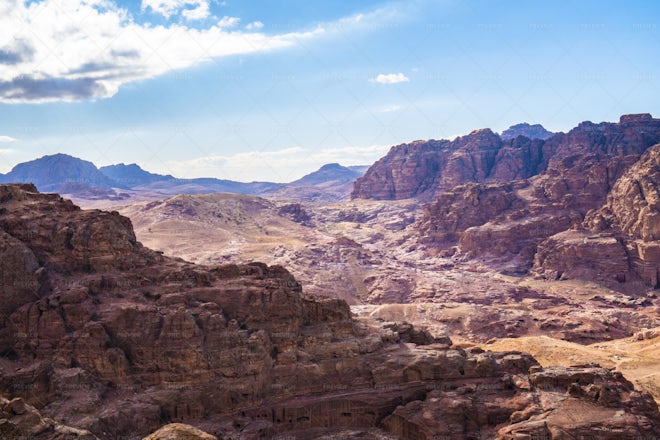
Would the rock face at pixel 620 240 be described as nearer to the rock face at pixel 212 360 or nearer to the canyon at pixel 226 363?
the canyon at pixel 226 363

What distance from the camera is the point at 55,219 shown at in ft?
145

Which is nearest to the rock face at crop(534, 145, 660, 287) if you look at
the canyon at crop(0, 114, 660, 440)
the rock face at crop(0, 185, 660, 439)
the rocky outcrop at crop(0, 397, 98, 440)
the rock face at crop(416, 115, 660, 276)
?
the rock face at crop(416, 115, 660, 276)

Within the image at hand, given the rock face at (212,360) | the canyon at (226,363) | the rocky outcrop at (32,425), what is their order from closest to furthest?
1. the rocky outcrop at (32,425)
2. the canyon at (226,363)
3. the rock face at (212,360)

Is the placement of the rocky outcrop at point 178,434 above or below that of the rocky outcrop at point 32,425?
above

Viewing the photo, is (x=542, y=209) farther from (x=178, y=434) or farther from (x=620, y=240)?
(x=178, y=434)

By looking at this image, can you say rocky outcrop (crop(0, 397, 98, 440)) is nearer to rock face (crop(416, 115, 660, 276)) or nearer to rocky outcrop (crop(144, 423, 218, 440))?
rocky outcrop (crop(144, 423, 218, 440))

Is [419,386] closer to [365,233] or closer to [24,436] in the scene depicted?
[24,436]

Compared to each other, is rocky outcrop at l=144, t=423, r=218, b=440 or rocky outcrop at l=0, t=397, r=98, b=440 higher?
rocky outcrop at l=144, t=423, r=218, b=440

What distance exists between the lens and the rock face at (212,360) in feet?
121

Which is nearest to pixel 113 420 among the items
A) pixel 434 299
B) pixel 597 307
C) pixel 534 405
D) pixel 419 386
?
pixel 419 386

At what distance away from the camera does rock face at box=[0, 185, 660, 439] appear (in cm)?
3675

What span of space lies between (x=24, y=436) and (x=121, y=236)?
25.0m

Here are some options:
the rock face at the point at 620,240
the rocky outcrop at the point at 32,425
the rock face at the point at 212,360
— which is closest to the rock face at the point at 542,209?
the rock face at the point at 620,240

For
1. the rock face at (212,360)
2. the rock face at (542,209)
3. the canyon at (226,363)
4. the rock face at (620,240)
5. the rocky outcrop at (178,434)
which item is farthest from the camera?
the rock face at (542,209)
